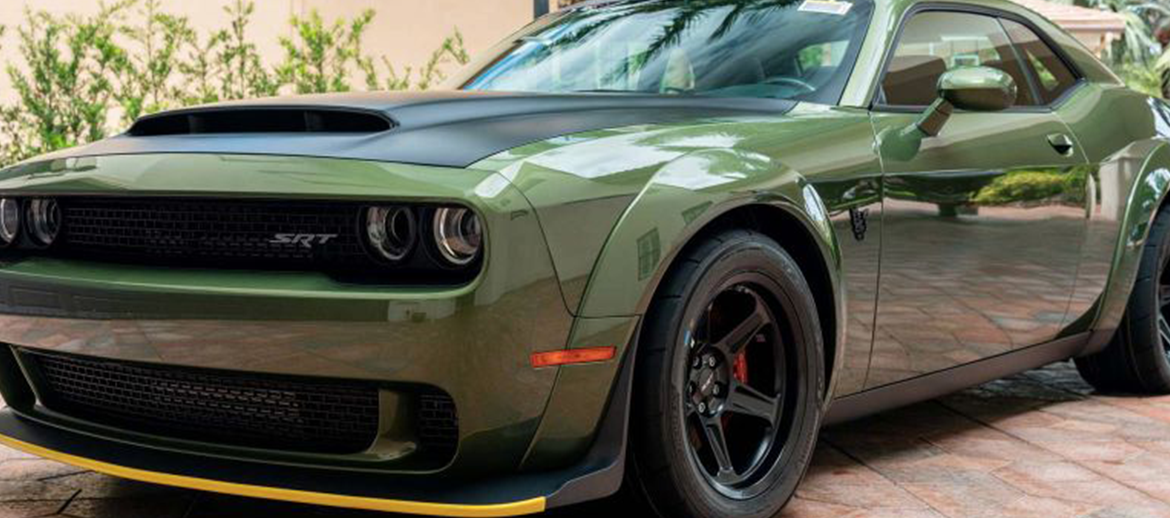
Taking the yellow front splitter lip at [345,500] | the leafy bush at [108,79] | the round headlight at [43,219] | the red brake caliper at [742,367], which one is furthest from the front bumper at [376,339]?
the leafy bush at [108,79]

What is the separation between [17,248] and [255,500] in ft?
2.63

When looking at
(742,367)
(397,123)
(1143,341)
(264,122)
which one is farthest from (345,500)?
(1143,341)

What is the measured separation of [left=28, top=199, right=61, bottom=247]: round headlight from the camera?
3.45 m

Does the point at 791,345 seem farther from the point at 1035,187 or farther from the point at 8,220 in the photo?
the point at 8,220

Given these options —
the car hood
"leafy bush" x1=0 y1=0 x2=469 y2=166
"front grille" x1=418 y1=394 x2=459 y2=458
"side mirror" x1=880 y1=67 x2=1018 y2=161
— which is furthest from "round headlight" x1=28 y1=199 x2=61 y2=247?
"leafy bush" x1=0 y1=0 x2=469 y2=166

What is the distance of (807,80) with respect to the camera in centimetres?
412

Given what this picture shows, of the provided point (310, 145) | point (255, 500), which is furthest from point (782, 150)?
point (255, 500)

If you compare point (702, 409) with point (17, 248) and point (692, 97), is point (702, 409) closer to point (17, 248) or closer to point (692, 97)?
point (692, 97)

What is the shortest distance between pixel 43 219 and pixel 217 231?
585 millimetres

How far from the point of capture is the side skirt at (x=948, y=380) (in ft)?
13.0

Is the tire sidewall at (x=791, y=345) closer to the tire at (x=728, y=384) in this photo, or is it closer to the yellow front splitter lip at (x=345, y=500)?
the tire at (x=728, y=384)

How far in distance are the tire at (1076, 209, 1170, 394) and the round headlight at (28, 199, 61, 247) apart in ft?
11.3

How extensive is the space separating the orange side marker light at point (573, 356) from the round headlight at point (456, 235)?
0.23 metres

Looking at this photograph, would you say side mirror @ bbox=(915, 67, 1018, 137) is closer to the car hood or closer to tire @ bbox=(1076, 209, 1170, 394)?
the car hood
